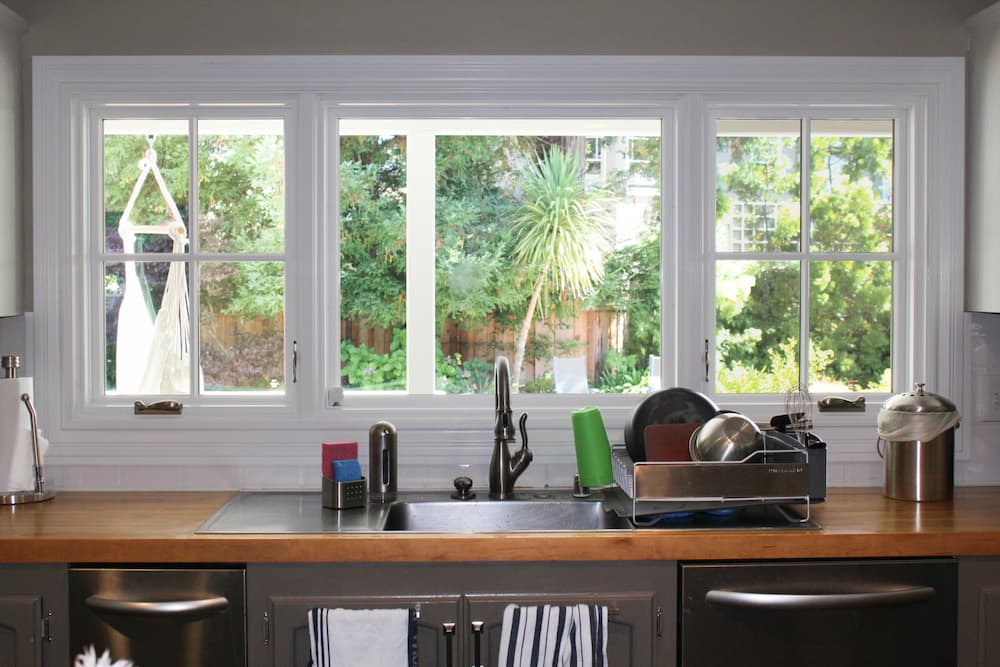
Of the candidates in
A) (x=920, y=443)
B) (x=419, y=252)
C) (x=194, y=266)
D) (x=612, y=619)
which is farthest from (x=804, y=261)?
(x=194, y=266)

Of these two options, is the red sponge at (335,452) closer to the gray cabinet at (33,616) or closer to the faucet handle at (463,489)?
the faucet handle at (463,489)

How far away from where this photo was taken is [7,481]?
7.91 ft

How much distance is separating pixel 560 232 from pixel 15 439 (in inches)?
64.3

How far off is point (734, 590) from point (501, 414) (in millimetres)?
793

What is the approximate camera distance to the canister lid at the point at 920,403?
239 cm

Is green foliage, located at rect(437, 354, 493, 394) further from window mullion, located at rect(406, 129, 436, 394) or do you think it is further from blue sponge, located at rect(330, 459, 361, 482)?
blue sponge, located at rect(330, 459, 361, 482)

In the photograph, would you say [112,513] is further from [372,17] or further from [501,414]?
[372,17]

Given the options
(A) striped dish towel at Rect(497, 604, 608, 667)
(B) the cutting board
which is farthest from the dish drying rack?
(A) striped dish towel at Rect(497, 604, 608, 667)

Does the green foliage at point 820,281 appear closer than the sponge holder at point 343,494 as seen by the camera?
No

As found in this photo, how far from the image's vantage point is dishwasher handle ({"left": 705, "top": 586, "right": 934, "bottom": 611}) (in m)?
2.03

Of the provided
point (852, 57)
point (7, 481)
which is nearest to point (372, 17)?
point (852, 57)

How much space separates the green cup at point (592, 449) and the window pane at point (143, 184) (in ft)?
4.27

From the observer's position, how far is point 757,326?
8.98ft

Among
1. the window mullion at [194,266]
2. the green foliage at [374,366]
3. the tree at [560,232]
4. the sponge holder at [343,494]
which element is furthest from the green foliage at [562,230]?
the window mullion at [194,266]
